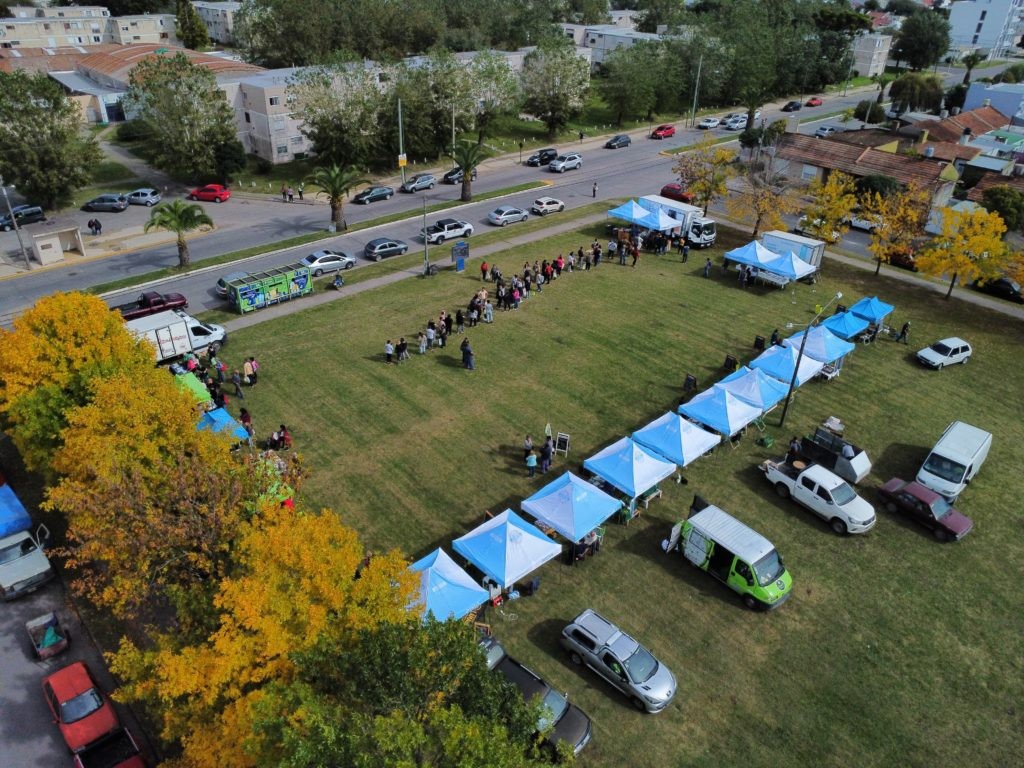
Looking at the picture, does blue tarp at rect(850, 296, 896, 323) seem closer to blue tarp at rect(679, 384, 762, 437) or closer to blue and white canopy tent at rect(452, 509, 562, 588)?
blue tarp at rect(679, 384, 762, 437)

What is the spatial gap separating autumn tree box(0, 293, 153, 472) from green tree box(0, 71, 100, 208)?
31238 mm

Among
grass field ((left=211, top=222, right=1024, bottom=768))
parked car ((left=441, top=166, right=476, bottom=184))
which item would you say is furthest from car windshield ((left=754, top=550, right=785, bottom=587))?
parked car ((left=441, top=166, right=476, bottom=184))

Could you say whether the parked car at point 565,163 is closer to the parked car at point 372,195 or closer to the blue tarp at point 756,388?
the parked car at point 372,195

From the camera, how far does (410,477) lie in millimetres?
25078

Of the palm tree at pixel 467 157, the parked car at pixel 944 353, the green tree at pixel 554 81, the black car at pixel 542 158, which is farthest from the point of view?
the green tree at pixel 554 81

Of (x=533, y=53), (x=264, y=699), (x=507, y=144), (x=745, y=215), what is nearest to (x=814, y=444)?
(x=264, y=699)

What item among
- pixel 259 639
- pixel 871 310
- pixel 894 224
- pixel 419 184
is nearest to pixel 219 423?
pixel 259 639

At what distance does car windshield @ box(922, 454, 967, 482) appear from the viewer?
80.9ft

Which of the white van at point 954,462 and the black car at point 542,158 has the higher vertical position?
the black car at point 542,158

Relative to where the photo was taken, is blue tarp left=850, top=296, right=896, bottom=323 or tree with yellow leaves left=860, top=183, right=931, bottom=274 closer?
blue tarp left=850, top=296, right=896, bottom=323

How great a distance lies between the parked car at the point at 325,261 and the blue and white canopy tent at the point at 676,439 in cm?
2275

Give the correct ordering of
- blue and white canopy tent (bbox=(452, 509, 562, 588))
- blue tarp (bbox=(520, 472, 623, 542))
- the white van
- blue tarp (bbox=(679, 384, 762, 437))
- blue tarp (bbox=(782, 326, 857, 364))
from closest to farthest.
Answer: blue and white canopy tent (bbox=(452, 509, 562, 588)) < blue tarp (bbox=(520, 472, 623, 542)) < the white van < blue tarp (bbox=(679, 384, 762, 437)) < blue tarp (bbox=(782, 326, 857, 364))

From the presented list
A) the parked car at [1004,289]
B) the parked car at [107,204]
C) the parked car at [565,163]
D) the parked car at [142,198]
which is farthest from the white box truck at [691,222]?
the parked car at [107,204]

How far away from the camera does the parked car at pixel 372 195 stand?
176 ft
